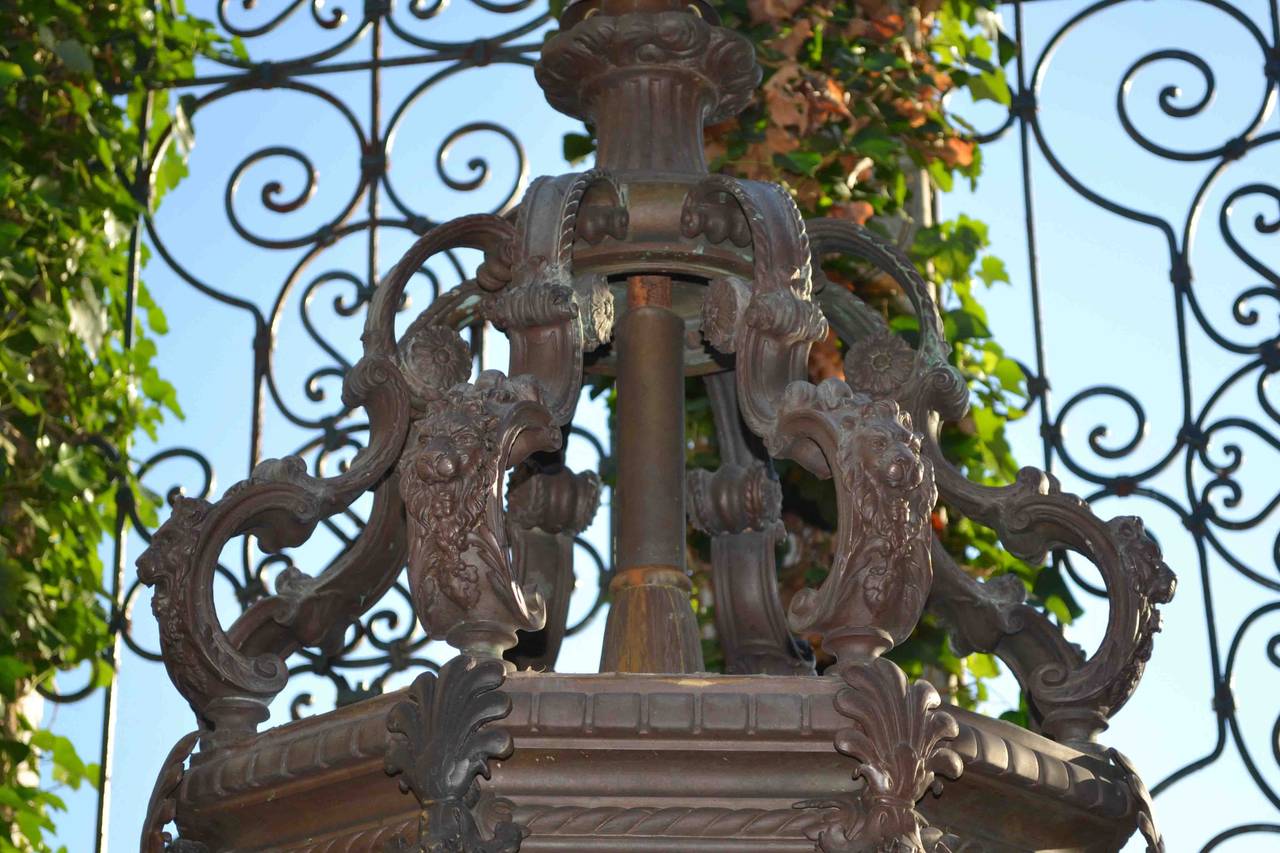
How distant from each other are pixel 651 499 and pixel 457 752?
368mm

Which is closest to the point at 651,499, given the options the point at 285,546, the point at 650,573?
the point at 650,573

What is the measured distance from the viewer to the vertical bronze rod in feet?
4.77

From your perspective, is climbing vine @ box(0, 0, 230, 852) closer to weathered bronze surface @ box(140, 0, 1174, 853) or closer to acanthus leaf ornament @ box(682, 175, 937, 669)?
weathered bronze surface @ box(140, 0, 1174, 853)

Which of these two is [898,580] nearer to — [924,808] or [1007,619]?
[924,808]

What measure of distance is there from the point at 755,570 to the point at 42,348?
114 cm

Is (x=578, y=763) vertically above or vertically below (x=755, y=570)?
below

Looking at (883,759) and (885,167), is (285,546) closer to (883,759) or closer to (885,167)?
(883,759)

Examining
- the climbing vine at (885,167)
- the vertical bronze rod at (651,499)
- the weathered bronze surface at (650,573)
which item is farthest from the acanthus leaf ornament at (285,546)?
the climbing vine at (885,167)

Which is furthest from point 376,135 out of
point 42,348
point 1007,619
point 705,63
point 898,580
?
point 898,580

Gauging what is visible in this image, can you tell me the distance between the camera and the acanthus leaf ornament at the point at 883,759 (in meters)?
1.17

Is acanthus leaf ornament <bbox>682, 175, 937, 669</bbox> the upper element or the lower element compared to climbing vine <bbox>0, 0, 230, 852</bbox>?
lower

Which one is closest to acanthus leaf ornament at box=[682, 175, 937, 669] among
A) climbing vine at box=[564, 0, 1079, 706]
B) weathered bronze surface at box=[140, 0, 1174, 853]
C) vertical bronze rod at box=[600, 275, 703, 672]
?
weathered bronze surface at box=[140, 0, 1174, 853]

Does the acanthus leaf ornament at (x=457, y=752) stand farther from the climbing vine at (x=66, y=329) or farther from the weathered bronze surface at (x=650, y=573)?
the climbing vine at (x=66, y=329)

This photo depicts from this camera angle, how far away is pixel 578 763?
118 centimetres
